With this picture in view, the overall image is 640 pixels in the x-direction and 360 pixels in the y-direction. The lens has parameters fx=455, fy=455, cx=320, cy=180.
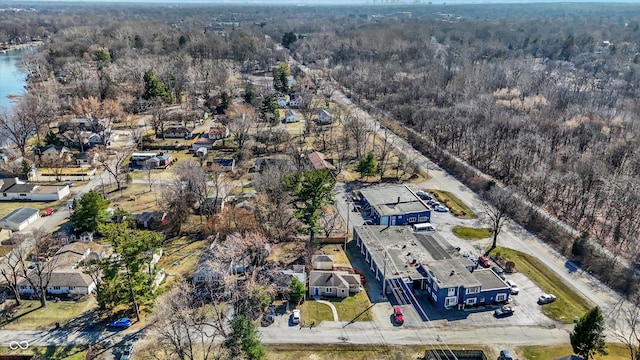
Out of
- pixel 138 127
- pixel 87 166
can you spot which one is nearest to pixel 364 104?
pixel 138 127

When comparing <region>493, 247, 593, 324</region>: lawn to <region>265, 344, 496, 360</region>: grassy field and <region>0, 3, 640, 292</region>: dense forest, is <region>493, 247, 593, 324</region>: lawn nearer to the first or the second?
A: <region>0, 3, 640, 292</region>: dense forest

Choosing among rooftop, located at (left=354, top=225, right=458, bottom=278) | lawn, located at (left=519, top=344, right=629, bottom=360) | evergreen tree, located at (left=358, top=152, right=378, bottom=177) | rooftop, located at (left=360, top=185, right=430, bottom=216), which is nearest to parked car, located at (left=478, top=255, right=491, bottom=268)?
rooftop, located at (left=354, top=225, right=458, bottom=278)

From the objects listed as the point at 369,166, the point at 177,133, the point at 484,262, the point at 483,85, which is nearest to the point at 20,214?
the point at 177,133

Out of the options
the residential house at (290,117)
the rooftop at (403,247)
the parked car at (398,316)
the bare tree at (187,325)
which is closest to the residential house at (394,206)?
the rooftop at (403,247)

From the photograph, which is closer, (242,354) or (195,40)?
(242,354)

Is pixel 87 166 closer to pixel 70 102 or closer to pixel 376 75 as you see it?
pixel 70 102

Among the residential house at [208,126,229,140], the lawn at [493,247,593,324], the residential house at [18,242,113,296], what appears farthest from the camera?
the residential house at [208,126,229,140]

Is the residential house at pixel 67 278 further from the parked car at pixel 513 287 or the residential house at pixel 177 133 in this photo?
the residential house at pixel 177 133
